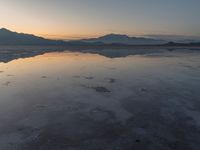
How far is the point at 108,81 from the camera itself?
14164 mm

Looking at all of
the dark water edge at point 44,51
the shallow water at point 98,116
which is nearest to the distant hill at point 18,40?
the dark water edge at point 44,51

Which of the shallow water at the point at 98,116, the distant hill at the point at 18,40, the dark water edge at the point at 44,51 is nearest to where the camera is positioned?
the shallow water at the point at 98,116

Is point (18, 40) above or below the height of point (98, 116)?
below

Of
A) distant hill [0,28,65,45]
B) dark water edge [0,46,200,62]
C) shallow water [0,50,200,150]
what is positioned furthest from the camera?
distant hill [0,28,65,45]

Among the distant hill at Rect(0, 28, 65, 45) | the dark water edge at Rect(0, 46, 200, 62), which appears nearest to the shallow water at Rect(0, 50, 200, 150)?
the dark water edge at Rect(0, 46, 200, 62)

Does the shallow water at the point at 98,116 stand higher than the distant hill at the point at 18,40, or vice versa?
the shallow water at the point at 98,116

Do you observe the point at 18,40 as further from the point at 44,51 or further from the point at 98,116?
the point at 98,116

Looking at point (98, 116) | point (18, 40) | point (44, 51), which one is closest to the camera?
point (98, 116)

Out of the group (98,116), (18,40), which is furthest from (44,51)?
(18,40)

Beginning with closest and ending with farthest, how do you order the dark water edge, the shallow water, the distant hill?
the shallow water < the dark water edge < the distant hill

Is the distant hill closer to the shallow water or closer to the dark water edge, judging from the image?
the dark water edge

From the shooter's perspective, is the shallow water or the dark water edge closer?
the shallow water

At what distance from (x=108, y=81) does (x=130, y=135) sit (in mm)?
7693

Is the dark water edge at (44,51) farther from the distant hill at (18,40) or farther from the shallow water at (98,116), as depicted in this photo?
the distant hill at (18,40)
